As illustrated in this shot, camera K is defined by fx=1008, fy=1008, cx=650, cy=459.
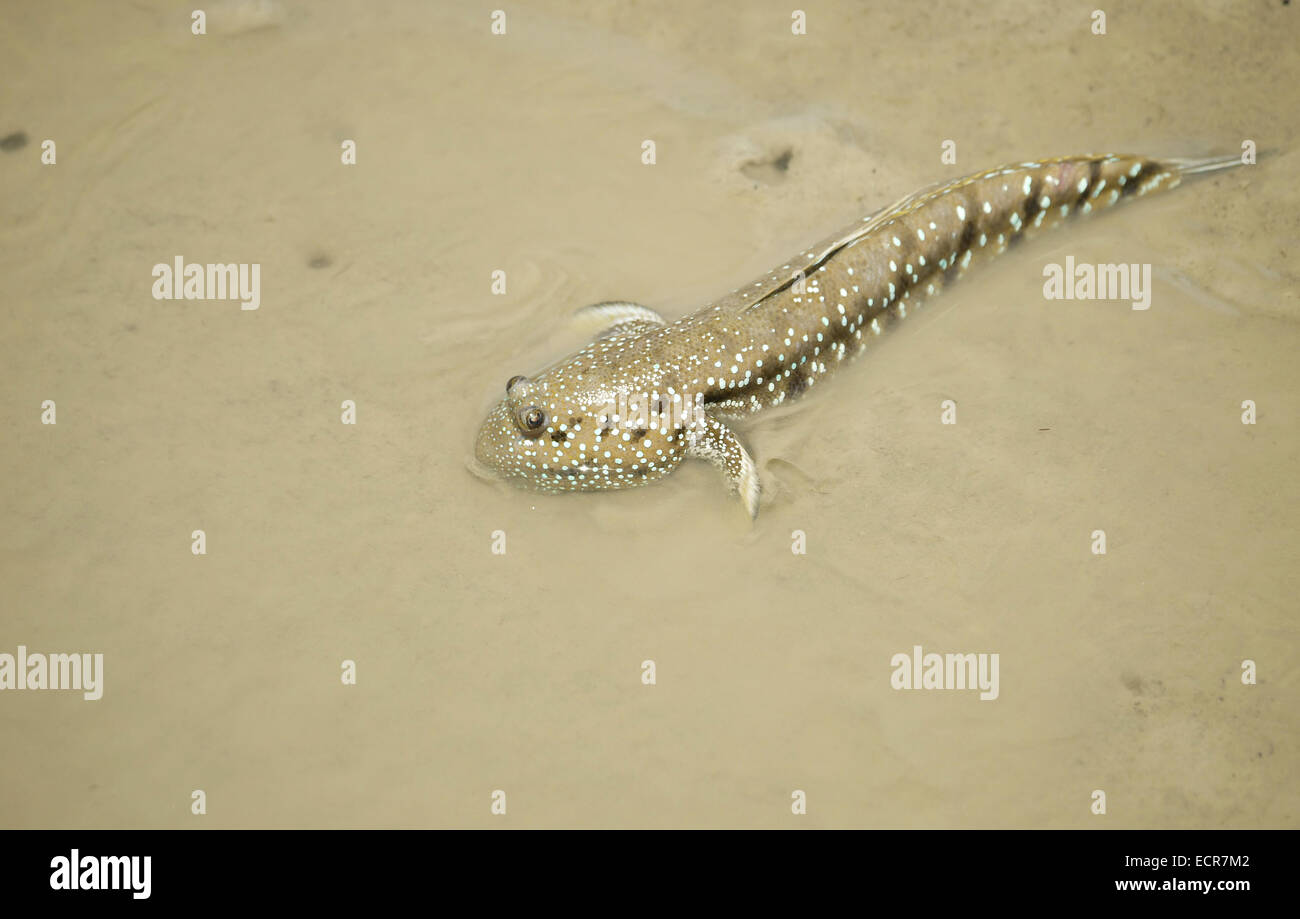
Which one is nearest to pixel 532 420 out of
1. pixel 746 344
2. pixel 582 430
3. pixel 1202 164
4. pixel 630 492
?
pixel 582 430

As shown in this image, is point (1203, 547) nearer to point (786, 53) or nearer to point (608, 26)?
point (786, 53)

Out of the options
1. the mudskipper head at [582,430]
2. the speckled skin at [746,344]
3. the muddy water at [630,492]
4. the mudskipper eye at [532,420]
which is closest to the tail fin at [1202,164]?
the muddy water at [630,492]

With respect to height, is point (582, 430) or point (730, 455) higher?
point (582, 430)

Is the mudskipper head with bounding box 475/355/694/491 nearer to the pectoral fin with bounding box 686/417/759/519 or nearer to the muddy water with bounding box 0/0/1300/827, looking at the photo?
the pectoral fin with bounding box 686/417/759/519

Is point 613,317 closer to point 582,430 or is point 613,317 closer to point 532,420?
point 582,430

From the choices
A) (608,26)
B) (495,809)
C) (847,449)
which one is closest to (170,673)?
(495,809)

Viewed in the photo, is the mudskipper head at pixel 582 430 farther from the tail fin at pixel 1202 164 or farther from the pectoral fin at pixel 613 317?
the tail fin at pixel 1202 164
